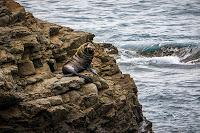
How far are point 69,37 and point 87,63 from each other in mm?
1315

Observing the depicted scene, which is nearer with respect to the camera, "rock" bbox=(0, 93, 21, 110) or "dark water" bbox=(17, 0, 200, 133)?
"rock" bbox=(0, 93, 21, 110)

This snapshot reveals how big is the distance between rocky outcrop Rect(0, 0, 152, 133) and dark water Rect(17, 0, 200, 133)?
4702mm

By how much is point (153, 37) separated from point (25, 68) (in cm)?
2435

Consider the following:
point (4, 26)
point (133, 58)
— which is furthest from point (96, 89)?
point (133, 58)

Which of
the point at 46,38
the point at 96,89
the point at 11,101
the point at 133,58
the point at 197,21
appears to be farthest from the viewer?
the point at 197,21

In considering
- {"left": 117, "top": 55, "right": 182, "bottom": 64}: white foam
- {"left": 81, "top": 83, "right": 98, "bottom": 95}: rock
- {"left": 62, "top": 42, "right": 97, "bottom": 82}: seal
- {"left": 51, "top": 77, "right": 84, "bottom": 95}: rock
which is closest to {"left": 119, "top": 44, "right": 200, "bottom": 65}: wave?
{"left": 117, "top": 55, "right": 182, "bottom": 64}: white foam

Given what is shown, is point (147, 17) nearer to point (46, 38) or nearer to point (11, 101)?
point (46, 38)

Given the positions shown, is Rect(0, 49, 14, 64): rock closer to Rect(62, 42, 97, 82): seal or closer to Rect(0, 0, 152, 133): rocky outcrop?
Rect(0, 0, 152, 133): rocky outcrop

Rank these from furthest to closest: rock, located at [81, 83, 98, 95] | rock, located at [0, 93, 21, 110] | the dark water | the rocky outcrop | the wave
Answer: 1. the wave
2. the dark water
3. rock, located at [81, 83, 98, 95]
4. the rocky outcrop
5. rock, located at [0, 93, 21, 110]

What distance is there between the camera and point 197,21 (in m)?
41.1

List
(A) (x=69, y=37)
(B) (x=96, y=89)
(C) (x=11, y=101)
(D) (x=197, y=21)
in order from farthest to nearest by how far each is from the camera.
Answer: (D) (x=197, y=21), (A) (x=69, y=37), (B) (x=96, y=89), (C) (x=11, y=101)

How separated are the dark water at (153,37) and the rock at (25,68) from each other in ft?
21.7

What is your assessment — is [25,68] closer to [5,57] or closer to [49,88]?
[5,57]

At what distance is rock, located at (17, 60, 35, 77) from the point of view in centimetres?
1314
